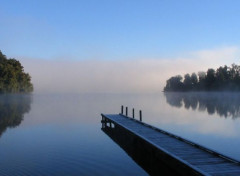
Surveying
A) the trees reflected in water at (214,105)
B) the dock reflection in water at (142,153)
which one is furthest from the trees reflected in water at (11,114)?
the trees reflected in water at (214,105)

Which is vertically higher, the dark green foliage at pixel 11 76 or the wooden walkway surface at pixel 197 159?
the dark green foliage at pixel 11 76

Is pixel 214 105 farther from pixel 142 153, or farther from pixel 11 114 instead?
pixel 142 153

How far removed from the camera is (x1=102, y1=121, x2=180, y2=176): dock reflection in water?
496 inches

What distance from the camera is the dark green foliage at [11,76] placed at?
3413 inches

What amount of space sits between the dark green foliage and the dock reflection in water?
244 feet

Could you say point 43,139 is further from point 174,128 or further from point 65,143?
point 174,128

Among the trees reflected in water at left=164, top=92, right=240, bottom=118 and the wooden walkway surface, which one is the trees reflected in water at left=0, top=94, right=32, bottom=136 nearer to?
the wooden walkway surface

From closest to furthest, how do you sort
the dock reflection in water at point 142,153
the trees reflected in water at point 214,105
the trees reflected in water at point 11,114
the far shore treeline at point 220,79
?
the dock reflection in water at point 142,153 < the trees reflected in water at point 11,114 < the trees reflected in water at point 214,105 < the far shore treeline at point 220,79

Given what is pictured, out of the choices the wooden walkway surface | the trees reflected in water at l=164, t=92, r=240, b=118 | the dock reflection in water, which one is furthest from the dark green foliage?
the wooden walkway surface

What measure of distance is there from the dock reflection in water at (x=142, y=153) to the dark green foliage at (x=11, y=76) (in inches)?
2933

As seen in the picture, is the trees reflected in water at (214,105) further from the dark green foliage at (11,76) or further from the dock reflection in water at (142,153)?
the dark green foliage at (11,76)

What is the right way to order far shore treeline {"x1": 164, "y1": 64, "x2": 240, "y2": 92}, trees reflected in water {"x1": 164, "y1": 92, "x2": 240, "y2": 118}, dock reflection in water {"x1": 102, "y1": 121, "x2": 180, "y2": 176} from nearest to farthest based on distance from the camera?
dock reflection in water {"x1": 102, "y1": 121, "x2": 180, "y2": 176} → trees reflected in water {"x1": 164, "y1": 92, "x2": 240, "y2": 118} → far shore treeline {"x1": 164, "y1": 64, "x2": 240, "y2": 92}

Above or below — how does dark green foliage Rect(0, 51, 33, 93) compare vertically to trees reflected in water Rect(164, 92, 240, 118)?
above

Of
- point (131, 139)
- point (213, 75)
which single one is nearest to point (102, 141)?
point (131, 139)
